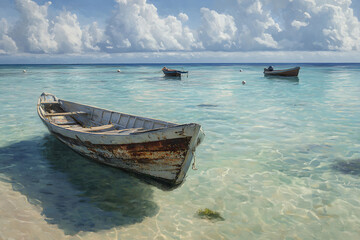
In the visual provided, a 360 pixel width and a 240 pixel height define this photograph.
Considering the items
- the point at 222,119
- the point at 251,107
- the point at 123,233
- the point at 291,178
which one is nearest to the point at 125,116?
the point at 123,233

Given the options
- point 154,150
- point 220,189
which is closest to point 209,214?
point 220,189

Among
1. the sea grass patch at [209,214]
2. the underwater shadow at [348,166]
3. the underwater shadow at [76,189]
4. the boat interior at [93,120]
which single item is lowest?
the underwater shadow at [76,189]

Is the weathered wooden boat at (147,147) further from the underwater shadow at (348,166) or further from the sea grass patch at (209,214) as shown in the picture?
the underwater shadow at (348,166)

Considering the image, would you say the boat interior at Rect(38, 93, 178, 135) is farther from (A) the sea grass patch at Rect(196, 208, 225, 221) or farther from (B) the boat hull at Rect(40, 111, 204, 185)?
(A) the sea grass patch at Rect(196, 208, 225, 221)

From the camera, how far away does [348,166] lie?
984cm

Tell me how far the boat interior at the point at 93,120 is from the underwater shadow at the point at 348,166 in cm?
625

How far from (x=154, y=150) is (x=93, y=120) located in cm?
685

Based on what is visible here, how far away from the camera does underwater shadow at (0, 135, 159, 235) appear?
22.3 ft

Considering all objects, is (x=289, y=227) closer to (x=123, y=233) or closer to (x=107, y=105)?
(x=123, y=233)

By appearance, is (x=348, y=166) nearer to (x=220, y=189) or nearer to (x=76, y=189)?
(x=220, y=189)

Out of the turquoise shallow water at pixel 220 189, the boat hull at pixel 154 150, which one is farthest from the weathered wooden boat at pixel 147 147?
the turquoise shallow water at pixel 220 189

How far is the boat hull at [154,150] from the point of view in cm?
655

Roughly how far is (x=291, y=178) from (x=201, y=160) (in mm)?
3307

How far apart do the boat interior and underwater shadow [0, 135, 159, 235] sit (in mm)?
1341
